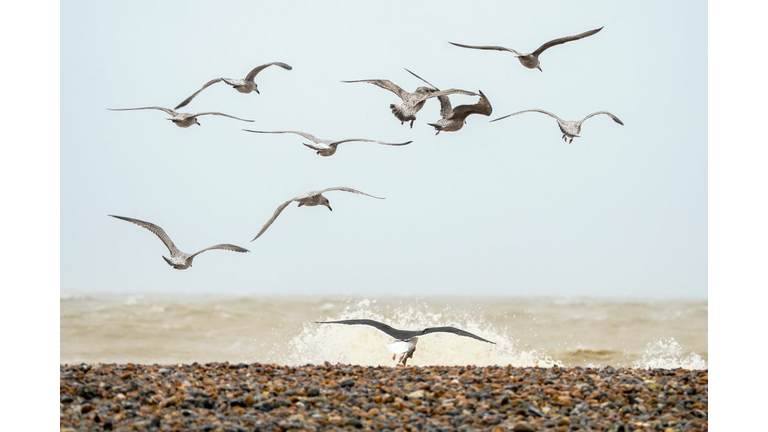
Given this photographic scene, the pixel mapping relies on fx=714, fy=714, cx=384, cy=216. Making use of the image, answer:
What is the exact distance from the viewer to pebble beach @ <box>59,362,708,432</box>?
15.1ft

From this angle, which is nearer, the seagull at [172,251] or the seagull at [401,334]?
the seagull at [401,334]

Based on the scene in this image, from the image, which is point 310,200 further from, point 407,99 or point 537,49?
point 537,49

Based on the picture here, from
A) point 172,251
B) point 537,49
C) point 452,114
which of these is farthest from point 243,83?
point 537,49

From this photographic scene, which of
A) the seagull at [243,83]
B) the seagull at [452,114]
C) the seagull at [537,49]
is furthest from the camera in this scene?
the seagull at [243,83]

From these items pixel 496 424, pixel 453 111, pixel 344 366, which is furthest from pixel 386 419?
pixel 453 111

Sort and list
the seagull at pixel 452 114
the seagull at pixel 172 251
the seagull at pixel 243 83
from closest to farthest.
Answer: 1. the seagull at pixel 172 251
2. the seagull at pixel 452 114
3. the seagull at pixel 243 83

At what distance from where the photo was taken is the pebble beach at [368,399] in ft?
15.1

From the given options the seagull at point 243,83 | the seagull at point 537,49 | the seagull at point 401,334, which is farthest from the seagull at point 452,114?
the seagull at point 401,334

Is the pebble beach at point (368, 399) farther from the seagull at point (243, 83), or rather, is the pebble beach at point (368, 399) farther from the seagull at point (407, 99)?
the seagull at point (243, 83)

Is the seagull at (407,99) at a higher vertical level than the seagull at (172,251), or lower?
higher

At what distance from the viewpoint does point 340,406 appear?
4926 mm

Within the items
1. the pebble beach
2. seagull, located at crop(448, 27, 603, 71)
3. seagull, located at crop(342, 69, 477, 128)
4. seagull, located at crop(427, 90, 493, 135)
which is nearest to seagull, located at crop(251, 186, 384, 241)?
seagull, located at crop(342, 69, 477, 128)

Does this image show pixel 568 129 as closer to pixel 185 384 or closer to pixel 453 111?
pixel 453 111

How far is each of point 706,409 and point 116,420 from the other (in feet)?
13.5
